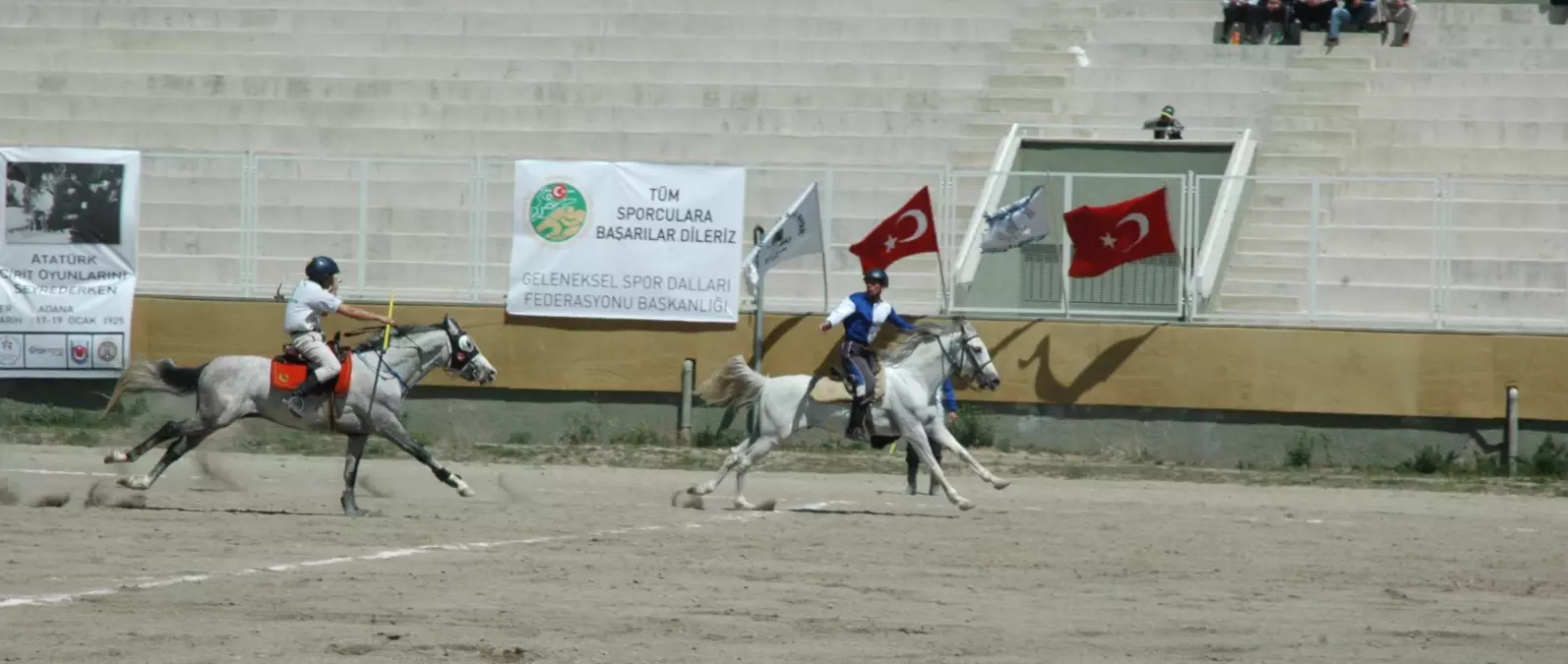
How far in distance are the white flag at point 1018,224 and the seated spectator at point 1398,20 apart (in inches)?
380

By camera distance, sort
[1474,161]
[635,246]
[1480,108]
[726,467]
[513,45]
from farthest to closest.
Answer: [513,45] < [1480,108] < [1474,161] < [635,246] < [726,467]

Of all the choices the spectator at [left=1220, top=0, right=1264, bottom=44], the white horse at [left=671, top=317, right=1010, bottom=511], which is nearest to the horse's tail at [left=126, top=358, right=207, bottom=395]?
the white horse at [left=671, top=317, right=1010, bottom=511]

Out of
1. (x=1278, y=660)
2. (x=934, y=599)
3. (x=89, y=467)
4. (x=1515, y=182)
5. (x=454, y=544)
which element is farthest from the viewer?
(x=1515, y=182)

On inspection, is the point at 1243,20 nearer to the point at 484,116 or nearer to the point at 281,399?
the point at 484,116

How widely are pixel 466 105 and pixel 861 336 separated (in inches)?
534

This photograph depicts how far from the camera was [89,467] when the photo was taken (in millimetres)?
20234

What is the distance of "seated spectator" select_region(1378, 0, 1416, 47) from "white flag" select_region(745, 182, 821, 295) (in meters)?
11.3

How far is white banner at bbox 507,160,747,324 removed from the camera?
24.0 meters

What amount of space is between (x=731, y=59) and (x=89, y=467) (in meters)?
13.5

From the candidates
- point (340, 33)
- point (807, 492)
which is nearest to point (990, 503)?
point (807, 492)

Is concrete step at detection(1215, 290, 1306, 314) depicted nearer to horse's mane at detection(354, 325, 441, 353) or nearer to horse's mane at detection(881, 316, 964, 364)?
horse's mane at detection(881, 316, 964, 364)

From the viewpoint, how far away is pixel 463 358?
1725cm

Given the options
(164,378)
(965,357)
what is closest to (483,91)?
(164,378)

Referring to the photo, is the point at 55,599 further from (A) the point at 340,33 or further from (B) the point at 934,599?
(A) the point at 340,33
